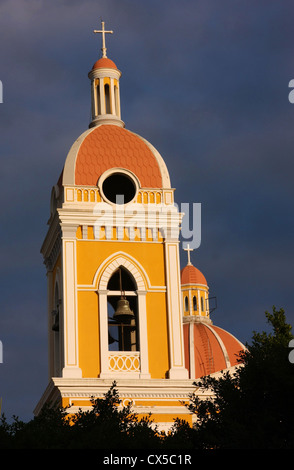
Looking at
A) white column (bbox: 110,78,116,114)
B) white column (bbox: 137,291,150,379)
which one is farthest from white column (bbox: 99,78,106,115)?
white column (bbox: 137,291,150,379)

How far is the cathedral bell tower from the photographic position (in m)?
36.2

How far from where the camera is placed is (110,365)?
36.4 metres

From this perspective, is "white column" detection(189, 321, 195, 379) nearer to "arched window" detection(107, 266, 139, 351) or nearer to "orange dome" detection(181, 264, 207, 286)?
"orange dome" detection(181, 264, 207, 286)

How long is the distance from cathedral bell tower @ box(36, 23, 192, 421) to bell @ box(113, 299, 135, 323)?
3 centimetres

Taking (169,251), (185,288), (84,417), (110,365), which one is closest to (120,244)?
(169,251)

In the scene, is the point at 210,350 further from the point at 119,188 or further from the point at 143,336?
the point at 143,336

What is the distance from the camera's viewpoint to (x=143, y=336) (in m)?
37.0

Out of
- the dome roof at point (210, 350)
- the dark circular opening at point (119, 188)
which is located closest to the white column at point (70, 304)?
the dark circular opening at point (119, 188)

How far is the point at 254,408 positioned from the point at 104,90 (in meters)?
14.7

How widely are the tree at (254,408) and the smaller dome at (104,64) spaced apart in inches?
522

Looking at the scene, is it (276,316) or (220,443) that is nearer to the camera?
(220,443)

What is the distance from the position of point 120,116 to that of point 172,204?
411 cm

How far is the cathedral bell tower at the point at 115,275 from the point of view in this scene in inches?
1425

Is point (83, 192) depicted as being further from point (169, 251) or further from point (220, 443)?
point (220, 443)
